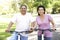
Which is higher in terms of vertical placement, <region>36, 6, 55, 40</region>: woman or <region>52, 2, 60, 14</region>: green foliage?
<region>52, 2, 60, 14</region>: green foliage

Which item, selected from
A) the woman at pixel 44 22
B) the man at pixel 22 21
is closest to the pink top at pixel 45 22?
the woman at pixel 44 22

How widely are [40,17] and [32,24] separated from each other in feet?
0.46

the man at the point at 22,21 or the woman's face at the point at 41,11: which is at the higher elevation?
the woman's face at the point at 41,11

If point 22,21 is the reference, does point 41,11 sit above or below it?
above

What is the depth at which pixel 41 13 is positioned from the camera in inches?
68.4

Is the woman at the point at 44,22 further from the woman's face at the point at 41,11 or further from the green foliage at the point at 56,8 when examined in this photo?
the green foliage at the point at 56,8

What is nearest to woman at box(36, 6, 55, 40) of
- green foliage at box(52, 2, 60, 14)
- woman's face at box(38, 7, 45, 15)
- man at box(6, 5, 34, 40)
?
woman's face at box(38, 7, 45, 15)

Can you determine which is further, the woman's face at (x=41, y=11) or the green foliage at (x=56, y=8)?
the green foliage at (x=56, y=8)

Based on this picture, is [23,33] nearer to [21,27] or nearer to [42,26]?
[21,27]

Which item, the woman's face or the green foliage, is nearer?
the woman's face

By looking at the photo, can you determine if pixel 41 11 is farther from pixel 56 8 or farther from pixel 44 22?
pixel 56 8

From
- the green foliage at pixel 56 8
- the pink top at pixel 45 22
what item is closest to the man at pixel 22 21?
the pink top at pixel 45 22

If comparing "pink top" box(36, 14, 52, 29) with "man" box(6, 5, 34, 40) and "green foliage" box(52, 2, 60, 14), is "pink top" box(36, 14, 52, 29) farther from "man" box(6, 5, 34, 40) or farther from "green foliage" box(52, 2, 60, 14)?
"green foliage" box(52, 2, 60, 14)

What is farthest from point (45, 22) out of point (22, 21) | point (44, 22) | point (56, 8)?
point (56, 8)
